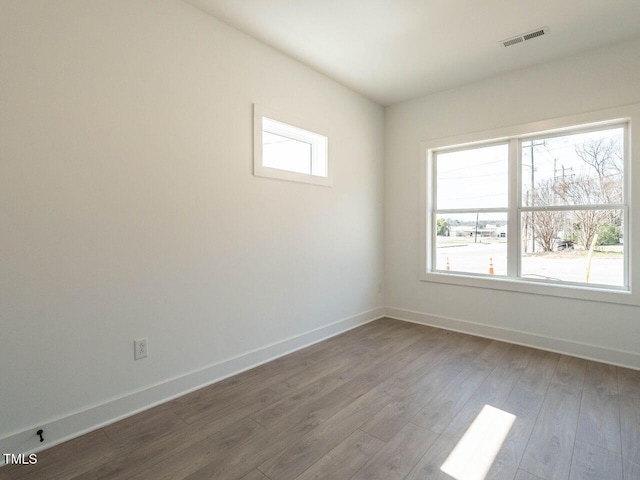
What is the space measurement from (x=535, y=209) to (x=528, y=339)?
133 centimetres

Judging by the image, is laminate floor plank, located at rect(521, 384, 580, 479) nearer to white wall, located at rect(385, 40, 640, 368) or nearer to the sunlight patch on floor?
the sunlight patch on floor

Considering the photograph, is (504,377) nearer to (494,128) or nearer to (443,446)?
(443,446)

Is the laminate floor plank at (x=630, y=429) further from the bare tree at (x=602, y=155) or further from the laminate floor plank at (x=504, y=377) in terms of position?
the bare tree at (x=602, y=155)

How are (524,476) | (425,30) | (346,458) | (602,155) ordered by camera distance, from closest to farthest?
(524,476)
(346,458)
(425,30)
(602,155)

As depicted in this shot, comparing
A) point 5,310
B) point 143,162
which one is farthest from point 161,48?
point 5,310

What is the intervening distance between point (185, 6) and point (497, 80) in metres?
3.05

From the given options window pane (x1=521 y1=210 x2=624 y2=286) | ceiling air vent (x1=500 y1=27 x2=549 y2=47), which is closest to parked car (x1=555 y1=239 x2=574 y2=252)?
window pane (x1=521 y1=210 x2=624 y2=286)

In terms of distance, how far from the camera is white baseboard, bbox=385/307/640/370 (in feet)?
9.05

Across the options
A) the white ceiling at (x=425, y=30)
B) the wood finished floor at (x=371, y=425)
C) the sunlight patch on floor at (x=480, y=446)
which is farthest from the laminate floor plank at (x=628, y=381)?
the white ceiling at (x=425, y=30)

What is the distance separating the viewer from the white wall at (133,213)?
168 cm

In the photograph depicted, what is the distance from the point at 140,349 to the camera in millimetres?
2107

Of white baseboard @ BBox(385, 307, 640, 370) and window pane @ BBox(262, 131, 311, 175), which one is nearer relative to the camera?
white baseboard @ BBox(385, 307, 640, 370)

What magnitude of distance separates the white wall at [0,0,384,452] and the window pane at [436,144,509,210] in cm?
186

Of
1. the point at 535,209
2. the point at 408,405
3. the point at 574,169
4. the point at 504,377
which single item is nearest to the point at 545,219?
the point at 535,209
